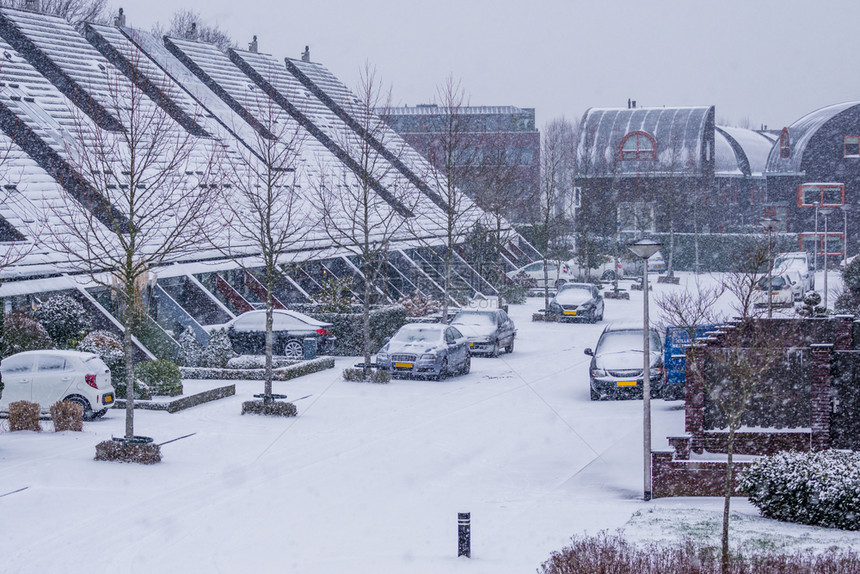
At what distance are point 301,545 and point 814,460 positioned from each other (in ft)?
22.3

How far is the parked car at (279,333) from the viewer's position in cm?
2728

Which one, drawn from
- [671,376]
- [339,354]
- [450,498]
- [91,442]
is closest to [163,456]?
[91,442]

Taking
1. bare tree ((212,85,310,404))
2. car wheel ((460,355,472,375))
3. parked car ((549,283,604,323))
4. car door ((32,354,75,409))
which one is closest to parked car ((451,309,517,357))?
car wheel ((460,355,472,375))

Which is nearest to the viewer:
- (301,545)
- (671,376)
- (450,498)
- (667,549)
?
(667,549)

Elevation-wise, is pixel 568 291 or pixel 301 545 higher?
pixel 568 291

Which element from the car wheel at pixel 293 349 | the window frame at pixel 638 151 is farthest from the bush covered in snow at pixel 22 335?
the window frame at pixel 638 151

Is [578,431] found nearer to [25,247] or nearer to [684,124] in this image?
[25,247]

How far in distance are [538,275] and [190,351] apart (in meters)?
27.2

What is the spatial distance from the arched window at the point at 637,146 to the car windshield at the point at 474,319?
38.7m

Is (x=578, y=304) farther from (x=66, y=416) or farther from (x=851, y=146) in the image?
(x=851, y=146)

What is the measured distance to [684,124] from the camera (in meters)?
65.9

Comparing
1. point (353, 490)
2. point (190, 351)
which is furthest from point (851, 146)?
point (353, 490)

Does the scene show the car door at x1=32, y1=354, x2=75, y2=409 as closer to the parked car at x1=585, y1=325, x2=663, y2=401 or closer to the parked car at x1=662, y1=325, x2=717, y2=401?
the parked car at x1=585, y1=325, x2=663, y2=401

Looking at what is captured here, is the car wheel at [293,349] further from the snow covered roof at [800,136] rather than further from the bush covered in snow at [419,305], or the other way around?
the snow covered roof at [800,136]
